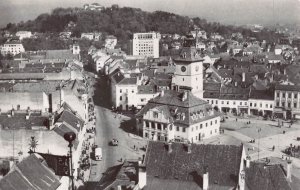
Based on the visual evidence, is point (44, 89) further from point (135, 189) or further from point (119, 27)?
point (119, 27)

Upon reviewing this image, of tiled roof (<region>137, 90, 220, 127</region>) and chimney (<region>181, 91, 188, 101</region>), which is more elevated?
chimney (<region>181, 91, 188, 101</region>)

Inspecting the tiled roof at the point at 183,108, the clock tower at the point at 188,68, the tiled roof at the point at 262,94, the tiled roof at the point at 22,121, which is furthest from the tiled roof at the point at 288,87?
the tiled roof at the point at 22,121

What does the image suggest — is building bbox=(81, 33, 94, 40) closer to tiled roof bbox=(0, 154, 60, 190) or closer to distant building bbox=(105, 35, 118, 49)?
distant building bbox=(105, 35, 118, 49)

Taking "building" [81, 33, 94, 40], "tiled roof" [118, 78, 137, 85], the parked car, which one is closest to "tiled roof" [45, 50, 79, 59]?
"tiled roof" [118, 78, 137, 85]

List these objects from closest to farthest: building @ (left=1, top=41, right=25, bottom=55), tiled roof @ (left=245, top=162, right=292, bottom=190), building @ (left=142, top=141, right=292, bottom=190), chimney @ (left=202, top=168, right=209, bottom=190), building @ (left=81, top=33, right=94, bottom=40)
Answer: chimney @ (left=202, top=168, right=209, bottom=190), building @ (left=142, top=141, right=292, bottom=190), tiled roof @ (left=245, top=162, right=292, bottom=190), building @ (left=1, top=41, right=25, bottom=55), building @ (left=81, top=33, right=94, bottom=40)

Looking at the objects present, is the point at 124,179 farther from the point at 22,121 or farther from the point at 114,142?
the point at 114,142

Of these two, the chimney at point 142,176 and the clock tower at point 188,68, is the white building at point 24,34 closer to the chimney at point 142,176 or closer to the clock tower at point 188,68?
the clock tower at point 188,68
